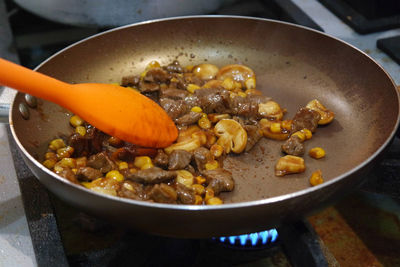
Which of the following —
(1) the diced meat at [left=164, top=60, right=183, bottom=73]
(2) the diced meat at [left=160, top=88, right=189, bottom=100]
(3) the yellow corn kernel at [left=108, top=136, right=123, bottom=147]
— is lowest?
(3) the yellow corn kernel at [left=108, top=136, right=123, bottom=147]

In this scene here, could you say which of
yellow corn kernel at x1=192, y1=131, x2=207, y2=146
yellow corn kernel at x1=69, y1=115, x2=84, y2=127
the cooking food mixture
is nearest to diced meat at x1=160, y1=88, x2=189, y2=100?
the cooking food mixture

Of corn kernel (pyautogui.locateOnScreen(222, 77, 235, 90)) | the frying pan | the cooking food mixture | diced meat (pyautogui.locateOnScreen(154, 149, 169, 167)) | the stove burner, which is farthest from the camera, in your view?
corn kernel (pyautogui.locateOnScreen(222, 77, 235, 90))

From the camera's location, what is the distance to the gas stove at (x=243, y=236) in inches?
43.3

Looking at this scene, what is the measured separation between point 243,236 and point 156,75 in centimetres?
68

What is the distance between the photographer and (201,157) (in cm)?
132

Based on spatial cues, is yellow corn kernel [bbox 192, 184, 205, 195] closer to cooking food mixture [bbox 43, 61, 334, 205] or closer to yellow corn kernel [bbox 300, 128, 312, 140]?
cooking food mixture [bbox 43, 61, 334, 205]

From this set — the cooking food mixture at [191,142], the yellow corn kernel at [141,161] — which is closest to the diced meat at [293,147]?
the cooking food mixture at [191,142]

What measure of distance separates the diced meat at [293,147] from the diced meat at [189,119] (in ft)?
1.05

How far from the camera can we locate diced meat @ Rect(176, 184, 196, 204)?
1150mm

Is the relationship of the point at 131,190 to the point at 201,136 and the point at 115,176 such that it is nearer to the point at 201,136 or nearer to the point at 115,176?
the point at 115,176

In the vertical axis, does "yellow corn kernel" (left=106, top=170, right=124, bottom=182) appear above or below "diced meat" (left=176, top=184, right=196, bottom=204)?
below

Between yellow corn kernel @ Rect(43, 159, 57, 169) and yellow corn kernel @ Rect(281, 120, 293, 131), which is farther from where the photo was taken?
yellow corn kernel @ Rect(281, 120, 293, 131)

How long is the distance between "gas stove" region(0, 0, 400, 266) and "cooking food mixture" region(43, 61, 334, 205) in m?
0.16

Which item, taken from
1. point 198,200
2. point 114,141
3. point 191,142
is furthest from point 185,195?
point 114,141
